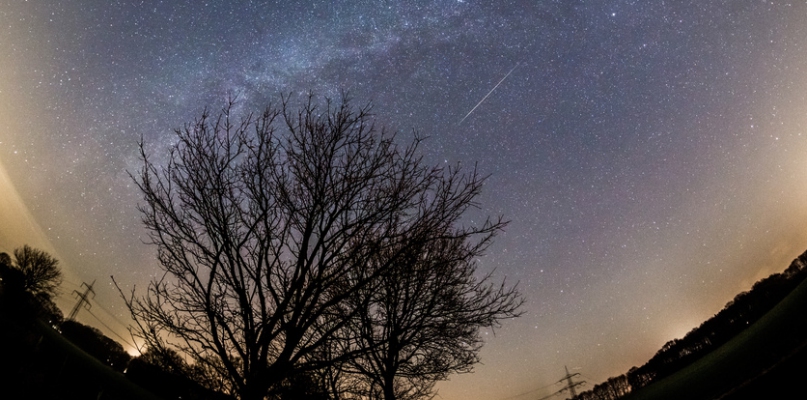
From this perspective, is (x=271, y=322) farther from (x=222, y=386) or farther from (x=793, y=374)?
(x=793, y=374)

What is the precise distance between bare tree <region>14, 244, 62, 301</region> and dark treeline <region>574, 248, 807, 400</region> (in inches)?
2609

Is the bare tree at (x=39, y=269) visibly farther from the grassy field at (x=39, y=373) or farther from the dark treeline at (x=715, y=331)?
the dark treeline at (x=715, y=331)

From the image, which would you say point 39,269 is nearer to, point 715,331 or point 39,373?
point 39,373

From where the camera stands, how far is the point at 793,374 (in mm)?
2082

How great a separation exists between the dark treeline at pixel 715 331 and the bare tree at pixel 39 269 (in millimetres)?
66257

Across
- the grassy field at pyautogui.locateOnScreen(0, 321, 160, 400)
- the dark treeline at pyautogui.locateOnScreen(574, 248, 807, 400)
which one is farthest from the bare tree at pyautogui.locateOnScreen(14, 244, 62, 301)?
the dark treeline at pyautogui.locateOnScreen(574, 248, 807, 400)

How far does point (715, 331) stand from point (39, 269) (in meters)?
79.4

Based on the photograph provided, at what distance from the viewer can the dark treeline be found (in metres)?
30.7

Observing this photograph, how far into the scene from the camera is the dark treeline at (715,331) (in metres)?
30.7

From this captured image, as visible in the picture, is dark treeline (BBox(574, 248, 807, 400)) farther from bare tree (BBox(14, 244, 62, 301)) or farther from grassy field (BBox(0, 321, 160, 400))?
bare tree (BBox(14, 244, 62, 301))

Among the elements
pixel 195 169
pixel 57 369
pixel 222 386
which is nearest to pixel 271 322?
pixel 222 386

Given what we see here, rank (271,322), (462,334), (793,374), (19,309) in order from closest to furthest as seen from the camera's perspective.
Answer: (793,374), (271,322), (462,334), (19,309)

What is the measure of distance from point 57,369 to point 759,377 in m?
16.6

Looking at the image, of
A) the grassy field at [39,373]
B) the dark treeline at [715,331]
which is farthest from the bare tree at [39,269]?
the dark treeline at [715,331]
